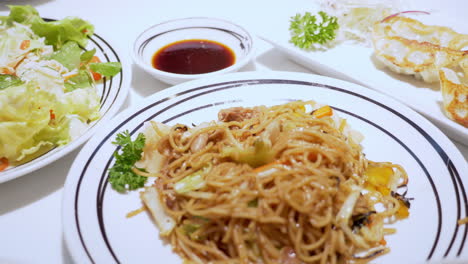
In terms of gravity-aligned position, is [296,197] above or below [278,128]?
below

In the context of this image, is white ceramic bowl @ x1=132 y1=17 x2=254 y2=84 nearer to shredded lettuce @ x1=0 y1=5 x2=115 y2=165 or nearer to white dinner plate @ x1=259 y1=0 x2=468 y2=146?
white dinner plate @ x1=259 y1=0 x2=468 y2=146

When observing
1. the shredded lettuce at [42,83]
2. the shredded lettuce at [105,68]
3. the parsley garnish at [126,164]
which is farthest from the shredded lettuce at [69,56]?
the parsley garnish at [126,164]

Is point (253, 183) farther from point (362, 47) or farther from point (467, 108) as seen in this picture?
point (362, 47)

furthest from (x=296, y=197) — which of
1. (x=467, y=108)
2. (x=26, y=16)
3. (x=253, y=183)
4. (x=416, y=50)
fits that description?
(x=26, y=16)

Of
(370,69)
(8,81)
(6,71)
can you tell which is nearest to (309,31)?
(370,69)

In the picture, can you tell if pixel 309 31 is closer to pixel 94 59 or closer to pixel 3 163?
pixel 94 59

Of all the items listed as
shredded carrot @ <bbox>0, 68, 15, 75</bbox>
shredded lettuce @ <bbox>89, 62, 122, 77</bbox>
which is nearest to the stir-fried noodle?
shredded lettuce @ <bbox>89, 62, 122, 77</bbox>
